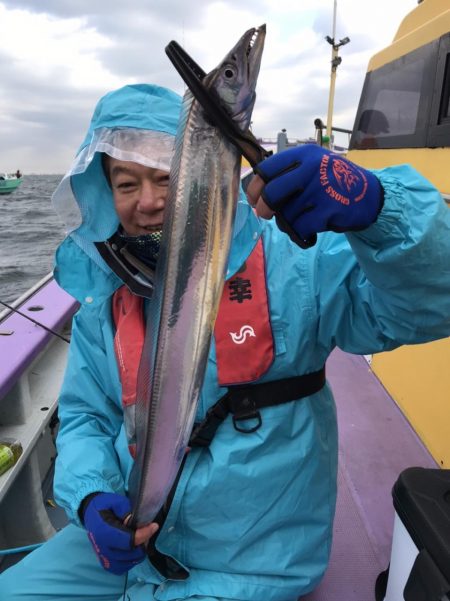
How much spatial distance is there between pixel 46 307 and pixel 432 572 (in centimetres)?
314

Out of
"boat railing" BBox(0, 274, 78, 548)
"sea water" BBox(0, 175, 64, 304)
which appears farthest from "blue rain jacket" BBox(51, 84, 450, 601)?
"sea water" BBox(0, 175, 64, 304)

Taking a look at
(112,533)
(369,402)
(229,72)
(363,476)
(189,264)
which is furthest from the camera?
(369,402)

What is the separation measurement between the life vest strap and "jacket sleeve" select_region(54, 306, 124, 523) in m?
0.51

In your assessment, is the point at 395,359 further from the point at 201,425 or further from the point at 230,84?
the point at 230,84

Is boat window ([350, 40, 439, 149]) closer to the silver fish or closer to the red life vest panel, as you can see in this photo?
the red life vest panel

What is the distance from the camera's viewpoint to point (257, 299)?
1706mm

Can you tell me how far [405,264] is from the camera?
1.21 meters

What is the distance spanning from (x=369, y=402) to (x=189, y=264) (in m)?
2.78

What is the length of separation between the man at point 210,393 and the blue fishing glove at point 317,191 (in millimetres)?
166

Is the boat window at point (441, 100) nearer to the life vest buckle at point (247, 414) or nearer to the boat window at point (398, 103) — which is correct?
the boat window at point (398, 103)

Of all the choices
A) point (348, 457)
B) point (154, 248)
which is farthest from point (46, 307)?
point (348, 457)

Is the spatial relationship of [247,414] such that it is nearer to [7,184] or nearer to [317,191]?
[317,191]

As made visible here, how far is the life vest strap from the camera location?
169cm

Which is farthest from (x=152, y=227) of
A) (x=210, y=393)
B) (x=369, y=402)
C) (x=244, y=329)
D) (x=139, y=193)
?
(x=369, y=402)
